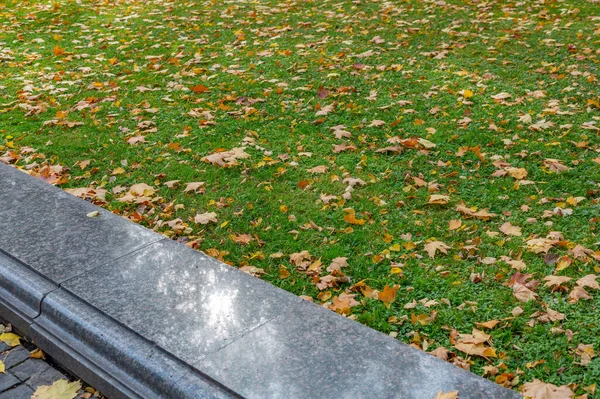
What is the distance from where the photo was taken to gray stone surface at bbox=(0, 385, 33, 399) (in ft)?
9.96

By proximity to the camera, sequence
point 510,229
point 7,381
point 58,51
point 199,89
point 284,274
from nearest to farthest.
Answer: point 7,381, point 284,274, point 510,229, point 199,89, point 58,51

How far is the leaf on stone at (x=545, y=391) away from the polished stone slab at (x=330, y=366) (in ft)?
0.73

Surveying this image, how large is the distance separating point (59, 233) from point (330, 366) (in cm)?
198

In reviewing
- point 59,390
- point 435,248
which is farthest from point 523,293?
point 59,390

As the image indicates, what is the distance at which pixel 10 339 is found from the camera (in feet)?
11.2

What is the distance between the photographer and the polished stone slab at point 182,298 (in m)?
3.00

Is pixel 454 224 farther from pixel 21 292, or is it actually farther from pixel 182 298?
pixel 21 292

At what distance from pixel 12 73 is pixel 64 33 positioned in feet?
5.62

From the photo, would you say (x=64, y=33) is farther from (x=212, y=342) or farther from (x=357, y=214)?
(x=212, y=342)

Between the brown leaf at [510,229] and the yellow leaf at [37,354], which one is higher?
the brown leaf at [510,229]

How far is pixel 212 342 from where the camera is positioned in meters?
2.95

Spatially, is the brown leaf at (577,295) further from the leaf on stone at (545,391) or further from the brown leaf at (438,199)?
the brown leaf at (438,199)

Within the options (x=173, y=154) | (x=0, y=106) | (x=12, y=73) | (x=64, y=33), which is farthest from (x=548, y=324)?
(x=64, y=33)

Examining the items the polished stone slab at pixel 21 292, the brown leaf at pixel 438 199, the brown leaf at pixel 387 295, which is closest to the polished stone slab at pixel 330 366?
the brown leaf at pixel 387 295
